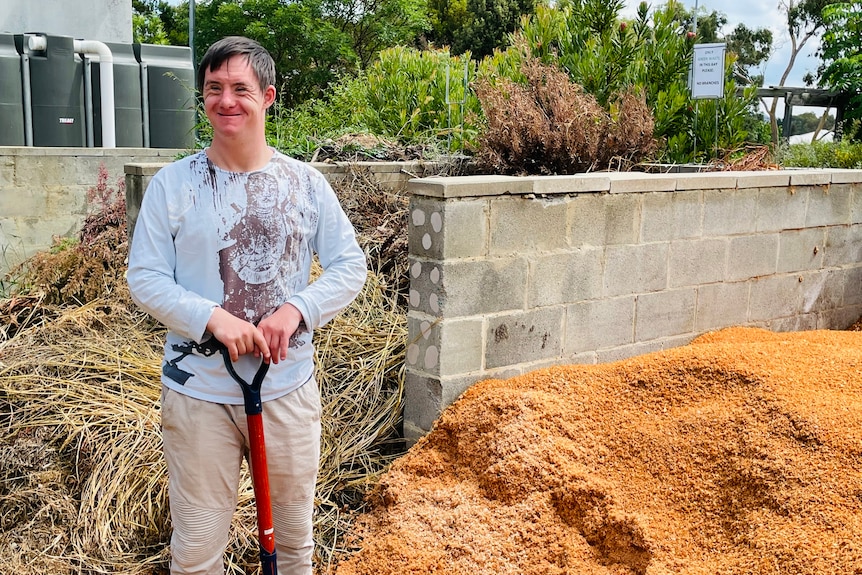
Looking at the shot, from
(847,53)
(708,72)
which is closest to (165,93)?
(708,72)

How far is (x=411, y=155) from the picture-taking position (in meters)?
6.68

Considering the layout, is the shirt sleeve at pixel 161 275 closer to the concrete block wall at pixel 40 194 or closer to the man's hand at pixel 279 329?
the man's hand at pixel 279 329

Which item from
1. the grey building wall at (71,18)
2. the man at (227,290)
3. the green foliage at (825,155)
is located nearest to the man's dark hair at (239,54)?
the man at (227,290)

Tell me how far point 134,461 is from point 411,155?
3.62 meters

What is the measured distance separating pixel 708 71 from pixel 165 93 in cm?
617

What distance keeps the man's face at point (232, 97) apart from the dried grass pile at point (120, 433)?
1813 mm

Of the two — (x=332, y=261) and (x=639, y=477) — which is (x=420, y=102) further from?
(x=332, y=261)

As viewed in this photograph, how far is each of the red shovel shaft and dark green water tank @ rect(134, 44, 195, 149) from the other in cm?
815

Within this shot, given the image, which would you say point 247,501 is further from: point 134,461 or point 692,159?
point 692,159

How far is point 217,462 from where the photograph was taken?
2482 millimetres

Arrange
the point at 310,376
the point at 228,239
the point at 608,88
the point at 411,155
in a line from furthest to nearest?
1. the point at 608,88
2. the point at 411,155
3. the point at 310,376
4. the point at 228,239

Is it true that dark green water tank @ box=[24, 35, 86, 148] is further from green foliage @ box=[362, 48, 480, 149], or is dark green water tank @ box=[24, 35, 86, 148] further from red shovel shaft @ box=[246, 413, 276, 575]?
red shovel shaft @ box=[246, 413, 276, 575]

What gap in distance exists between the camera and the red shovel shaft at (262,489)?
241 centimetres

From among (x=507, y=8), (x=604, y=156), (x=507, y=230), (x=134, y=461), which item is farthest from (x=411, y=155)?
(x=507, y=8)
